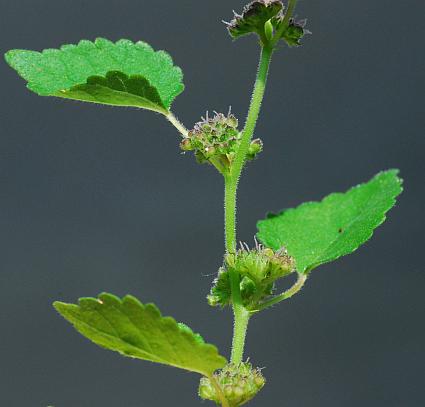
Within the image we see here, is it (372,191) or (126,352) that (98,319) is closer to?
(126,352)

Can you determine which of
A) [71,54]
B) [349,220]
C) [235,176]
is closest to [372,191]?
[349,220]

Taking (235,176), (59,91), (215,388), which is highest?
(59,91)

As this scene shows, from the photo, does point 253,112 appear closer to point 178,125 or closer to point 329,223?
point 178,125

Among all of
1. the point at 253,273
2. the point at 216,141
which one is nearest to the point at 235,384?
the point at 253,273

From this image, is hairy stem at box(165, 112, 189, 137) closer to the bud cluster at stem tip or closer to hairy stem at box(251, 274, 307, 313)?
the bud cluster at stem tip

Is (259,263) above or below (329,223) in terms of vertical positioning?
below

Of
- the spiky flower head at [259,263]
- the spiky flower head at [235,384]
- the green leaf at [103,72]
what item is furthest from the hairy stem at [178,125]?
the spiky flower head at [235,384]
